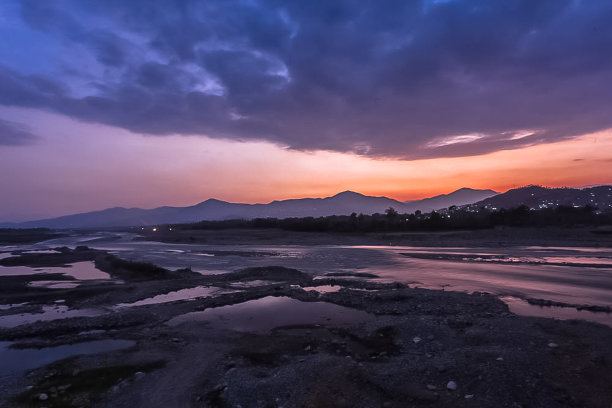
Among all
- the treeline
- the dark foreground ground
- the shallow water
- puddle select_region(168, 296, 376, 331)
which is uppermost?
the treeline

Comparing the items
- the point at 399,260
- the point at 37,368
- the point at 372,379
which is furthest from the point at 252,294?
the point at 399,260

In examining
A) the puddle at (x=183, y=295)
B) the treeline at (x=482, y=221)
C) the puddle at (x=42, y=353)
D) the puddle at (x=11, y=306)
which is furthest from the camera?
the treeline at (x=482, y=221)

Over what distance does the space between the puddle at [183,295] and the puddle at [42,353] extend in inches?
225

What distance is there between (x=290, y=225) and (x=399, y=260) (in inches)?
2560

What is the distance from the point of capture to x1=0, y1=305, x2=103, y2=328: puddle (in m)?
14.8

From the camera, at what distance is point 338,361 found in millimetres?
9258

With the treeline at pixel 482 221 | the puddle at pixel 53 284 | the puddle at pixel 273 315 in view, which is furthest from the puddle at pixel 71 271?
the treeline at pixel 482 221

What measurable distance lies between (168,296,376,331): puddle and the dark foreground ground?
0.20 meters

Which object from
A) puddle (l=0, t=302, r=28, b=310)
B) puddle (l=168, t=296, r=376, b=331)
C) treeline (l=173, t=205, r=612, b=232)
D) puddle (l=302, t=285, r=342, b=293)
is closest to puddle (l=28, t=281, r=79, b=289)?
puddle (l=0, t=302, r=28, b=310)

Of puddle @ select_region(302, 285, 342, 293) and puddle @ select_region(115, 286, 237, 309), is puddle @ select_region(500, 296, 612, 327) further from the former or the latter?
puddle @ select_region(115, 286, 237, 309)

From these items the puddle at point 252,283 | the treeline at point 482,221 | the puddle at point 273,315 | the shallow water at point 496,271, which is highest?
the treeline at point 482,221

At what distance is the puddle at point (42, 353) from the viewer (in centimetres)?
1010

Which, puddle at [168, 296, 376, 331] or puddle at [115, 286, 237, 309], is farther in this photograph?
puddle at [115, 286, 237, 309]

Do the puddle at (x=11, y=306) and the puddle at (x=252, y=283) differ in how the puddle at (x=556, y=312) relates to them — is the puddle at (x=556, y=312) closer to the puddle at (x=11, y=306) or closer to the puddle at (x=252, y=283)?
the puddle at (x=252, y=283)
